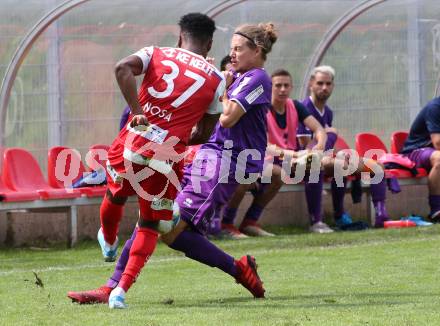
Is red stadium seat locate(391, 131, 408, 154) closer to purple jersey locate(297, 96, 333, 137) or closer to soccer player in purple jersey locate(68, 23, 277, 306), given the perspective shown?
purple jersey locate(297, 96, 333, 137)

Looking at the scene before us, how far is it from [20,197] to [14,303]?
14.8ft

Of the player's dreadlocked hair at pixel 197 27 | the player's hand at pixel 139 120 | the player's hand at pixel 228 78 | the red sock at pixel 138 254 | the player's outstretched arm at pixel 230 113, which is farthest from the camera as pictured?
the player's hand at pixel 228 78

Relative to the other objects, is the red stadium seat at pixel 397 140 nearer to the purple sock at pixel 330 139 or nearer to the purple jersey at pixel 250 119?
the purple sock at pixel 330 139

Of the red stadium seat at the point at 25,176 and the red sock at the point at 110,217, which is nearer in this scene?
the red sock at the point at 110,217

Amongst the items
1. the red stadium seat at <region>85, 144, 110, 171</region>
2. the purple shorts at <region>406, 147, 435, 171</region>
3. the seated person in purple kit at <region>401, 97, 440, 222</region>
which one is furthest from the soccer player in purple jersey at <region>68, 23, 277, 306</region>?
the purple shorts at <region>406, 147, 435, 171</region>

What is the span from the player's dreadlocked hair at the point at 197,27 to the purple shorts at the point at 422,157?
7220 millimetres

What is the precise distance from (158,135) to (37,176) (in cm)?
603

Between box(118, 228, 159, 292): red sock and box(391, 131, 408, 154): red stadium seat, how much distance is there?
8.37 meters

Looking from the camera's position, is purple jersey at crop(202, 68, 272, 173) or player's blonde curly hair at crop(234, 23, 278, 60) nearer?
purple jersey at crop(202, 68, 272, 173)

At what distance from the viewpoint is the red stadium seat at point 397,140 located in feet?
51.1

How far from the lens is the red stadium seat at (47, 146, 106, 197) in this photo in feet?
42.8

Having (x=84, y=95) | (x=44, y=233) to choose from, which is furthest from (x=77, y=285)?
(x=84, y=95)

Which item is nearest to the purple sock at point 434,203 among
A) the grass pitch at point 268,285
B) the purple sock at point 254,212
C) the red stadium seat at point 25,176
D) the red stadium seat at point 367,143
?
the red stadium seat at point 367,143

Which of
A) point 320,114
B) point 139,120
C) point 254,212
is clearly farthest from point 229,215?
point 139,120
